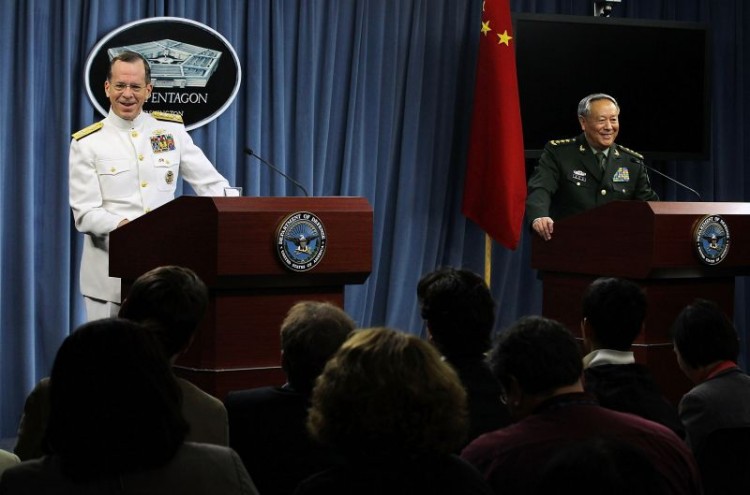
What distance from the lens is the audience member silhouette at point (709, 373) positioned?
2.86 meters

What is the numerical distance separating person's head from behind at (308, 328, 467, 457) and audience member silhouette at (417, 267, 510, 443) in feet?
2.71

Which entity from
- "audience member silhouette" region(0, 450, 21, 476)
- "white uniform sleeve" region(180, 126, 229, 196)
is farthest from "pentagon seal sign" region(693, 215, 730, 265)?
"audience member silhouette" region(0, 450, 21, 476)

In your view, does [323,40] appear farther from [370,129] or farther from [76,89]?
[76,89]

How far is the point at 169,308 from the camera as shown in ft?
8.50

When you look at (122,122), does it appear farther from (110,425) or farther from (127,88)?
(110,425)

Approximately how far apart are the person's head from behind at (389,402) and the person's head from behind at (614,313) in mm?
1277

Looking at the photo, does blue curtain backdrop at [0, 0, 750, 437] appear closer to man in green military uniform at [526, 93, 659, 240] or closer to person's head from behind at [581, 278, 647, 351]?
man in green military uniform at [526, 93, 659, 240]

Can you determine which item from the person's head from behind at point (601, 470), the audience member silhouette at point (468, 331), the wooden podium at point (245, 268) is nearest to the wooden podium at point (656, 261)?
the wooden podium at point (245, 268)

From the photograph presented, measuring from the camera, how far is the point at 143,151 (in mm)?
4621

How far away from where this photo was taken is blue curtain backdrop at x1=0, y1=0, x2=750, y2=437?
5.42 meters

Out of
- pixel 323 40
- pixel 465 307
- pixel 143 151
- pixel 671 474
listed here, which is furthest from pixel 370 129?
pixel 671 474

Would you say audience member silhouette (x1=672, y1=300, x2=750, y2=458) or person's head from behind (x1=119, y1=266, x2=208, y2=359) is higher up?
person's head from behind (x1=119, y1=266, x2=208, y2=359)

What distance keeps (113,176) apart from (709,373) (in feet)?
8.45

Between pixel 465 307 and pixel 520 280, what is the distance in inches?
162
